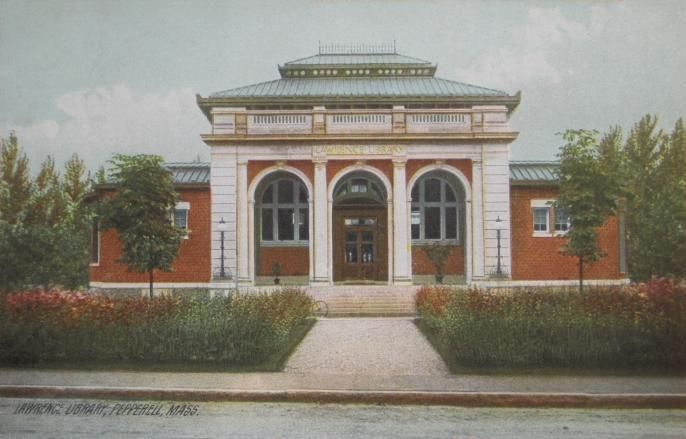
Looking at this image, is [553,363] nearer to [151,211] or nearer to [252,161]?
[151,211]

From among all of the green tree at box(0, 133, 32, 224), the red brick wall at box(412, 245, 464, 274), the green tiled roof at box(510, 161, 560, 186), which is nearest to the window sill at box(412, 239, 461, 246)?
the red brick wall at box(412, 245, 464, 274)

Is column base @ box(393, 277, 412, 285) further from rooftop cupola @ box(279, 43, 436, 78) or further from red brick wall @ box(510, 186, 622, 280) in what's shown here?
rooftop cupola @ box(279, 43, 436, 78)

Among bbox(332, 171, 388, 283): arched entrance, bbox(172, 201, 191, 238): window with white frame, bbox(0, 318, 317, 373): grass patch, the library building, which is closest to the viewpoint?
bbox(0, 318, 317, 373): grass patch

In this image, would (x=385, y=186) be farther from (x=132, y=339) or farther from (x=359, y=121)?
(x=132, y=339)

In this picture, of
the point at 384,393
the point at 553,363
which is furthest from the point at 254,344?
the point at 553,363

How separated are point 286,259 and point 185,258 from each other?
545cm

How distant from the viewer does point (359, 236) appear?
32562mm

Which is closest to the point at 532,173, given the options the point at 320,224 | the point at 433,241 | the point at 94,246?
the point at 433,241

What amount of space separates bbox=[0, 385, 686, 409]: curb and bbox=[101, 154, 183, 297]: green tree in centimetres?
1203

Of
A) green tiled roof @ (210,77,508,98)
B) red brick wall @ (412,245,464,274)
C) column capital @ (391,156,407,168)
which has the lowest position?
red brick wall @ (412,245,464,274)

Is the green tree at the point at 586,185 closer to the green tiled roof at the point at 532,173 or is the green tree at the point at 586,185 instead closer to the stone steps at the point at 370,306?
the green tiled roof at the point at 532,173

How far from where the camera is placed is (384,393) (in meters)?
10.1

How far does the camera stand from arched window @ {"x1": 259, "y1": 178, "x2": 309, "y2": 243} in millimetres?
32031

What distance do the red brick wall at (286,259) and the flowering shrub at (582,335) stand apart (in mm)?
18608
